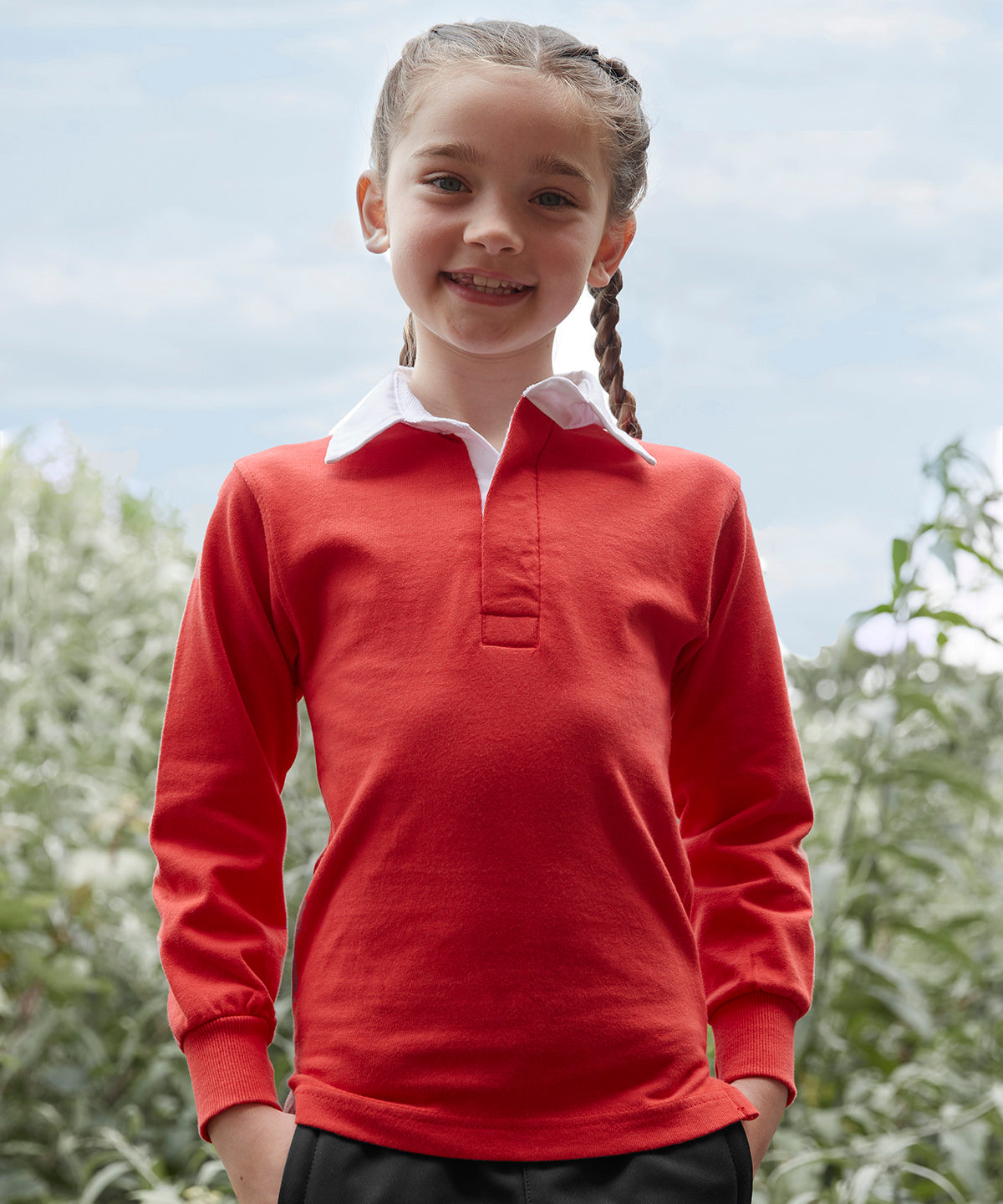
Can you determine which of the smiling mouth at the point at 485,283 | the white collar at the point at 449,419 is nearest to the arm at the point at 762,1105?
the white collar at the point at 449,419

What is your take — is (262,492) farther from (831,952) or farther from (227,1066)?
(831,952)

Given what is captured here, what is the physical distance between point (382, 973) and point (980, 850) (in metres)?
1.54

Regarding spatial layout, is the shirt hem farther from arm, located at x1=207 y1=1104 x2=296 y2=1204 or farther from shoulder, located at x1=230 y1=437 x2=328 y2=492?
shoulder, located at x1=230 y1=437 x2=328 y2=492

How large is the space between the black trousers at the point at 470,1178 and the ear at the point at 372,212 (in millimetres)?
613

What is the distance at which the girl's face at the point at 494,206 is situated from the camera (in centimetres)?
83

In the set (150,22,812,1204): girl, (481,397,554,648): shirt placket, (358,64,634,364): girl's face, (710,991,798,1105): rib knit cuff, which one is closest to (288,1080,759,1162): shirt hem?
(150,22,812,1204): girl

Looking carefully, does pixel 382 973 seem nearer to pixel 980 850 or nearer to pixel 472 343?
pixel 472 343

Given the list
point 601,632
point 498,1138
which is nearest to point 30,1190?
point 498,1138

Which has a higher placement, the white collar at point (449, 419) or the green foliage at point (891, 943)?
the white collar at point (449, 419)

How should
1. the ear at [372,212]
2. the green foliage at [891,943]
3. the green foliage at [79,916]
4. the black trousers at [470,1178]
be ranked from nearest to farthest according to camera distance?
the black trousers at [470,1178] < the ear at [372,212] < the green foliage at [891,943] < the green foliage at [79,916]

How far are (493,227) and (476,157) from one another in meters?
0.05

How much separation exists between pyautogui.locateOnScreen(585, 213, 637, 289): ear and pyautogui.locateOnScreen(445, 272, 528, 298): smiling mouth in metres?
0.10

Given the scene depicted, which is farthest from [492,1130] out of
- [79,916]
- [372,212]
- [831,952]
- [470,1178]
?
[79,916]

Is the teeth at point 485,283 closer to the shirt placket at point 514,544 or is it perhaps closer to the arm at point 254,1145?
the shirt placket at point 514,544
